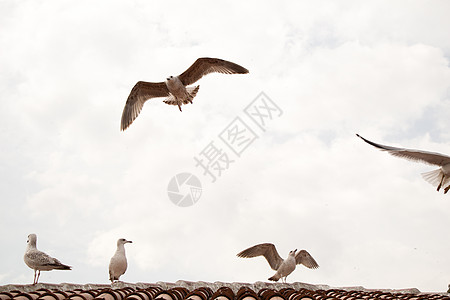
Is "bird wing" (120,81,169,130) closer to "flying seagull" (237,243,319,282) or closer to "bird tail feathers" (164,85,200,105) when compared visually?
"bird tail feathers" (164,85,200,105)

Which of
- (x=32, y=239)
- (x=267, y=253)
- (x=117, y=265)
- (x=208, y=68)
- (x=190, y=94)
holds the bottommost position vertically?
(x=117, y=265)

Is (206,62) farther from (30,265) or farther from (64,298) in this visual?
(64,298)

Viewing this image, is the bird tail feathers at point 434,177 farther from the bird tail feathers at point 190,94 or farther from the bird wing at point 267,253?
the bird tail feathers at point 190,94

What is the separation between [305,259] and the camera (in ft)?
40.0

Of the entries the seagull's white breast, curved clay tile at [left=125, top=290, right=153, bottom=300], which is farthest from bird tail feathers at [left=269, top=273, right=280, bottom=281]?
curved clay tile at [left=125, top=290, right=153, bottom=300]

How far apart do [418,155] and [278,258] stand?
4778 mm

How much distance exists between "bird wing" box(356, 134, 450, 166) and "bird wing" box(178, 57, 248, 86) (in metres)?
4.12

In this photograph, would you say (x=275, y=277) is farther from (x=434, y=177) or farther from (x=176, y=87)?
(x=176, y=87)

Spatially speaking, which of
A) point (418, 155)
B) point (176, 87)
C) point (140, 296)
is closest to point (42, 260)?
point (140, 296)

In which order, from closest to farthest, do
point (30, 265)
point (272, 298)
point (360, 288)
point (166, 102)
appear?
point (272, 298), point (30, 265), point (360, 288), point (166, 102)

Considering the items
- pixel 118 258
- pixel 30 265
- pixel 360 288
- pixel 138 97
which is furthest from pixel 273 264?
pixel 30 265

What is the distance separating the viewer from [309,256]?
1223 cm

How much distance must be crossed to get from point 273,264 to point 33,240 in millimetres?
5819

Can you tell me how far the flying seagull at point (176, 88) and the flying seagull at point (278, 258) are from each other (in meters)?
3.86
